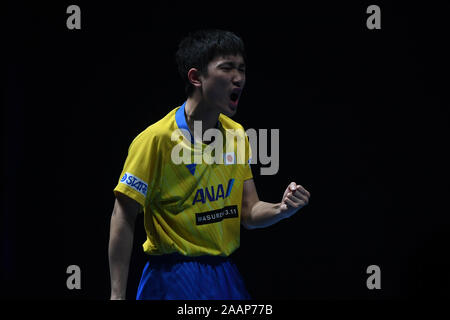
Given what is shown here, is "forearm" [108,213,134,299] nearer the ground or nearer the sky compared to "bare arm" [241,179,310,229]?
nearer the ground

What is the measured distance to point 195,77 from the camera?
2.22 metres

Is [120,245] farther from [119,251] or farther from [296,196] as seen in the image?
[296,196]

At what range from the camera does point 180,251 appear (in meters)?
2.12

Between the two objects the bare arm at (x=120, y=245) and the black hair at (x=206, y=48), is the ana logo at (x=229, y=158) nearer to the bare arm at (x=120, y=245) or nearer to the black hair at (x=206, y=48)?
the black hair at (x=206, y=48)

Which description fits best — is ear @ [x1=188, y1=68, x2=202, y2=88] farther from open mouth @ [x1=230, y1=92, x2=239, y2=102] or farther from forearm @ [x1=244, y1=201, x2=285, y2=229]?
forearm @ [x1=244, y1=201, x2=285, y2=229]

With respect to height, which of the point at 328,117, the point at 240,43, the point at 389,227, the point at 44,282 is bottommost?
the point at 44,282

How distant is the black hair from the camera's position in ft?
7.19

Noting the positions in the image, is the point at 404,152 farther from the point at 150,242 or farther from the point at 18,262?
the point at 18,262

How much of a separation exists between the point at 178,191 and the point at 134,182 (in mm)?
159

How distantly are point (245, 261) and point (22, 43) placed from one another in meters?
1.66

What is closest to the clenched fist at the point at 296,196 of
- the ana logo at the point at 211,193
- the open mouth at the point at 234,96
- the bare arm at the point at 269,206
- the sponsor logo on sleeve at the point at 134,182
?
the bare arm at the point at 269,206

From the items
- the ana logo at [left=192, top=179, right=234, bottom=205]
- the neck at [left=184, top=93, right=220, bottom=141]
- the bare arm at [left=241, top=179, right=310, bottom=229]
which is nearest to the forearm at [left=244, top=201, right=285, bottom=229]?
the bare arm at [left=241, top=179, right=310, bottom=229]

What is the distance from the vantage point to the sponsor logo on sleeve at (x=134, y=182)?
2.06 m

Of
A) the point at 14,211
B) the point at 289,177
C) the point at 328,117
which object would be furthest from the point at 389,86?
the point at 14,211
